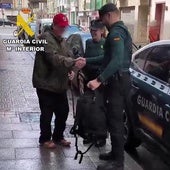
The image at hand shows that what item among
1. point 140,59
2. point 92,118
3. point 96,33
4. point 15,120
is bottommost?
point 15,120

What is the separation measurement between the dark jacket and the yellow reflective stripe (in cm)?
107

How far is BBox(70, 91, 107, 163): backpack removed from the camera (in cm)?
485

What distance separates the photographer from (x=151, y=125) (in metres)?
5.06

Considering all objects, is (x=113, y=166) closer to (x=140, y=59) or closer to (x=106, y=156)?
(x=106, y=156)

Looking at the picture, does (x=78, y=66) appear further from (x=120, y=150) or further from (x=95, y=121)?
(x=120, y=150)

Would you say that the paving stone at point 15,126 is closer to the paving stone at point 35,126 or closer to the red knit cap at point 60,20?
the paving stone at point 35,126

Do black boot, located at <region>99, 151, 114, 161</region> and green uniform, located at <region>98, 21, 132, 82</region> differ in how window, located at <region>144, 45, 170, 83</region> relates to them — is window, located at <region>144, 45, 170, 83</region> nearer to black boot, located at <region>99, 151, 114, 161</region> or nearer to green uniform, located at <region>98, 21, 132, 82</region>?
green uniform, located at <region>98, 21, 132, 82</region>

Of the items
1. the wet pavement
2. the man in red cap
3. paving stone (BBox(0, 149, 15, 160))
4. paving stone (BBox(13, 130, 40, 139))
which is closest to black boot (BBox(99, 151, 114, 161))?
the wet pavement

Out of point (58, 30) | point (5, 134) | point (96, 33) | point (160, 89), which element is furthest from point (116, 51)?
point (5, 134)

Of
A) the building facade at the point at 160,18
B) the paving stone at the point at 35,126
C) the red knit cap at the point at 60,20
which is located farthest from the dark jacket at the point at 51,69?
the building facade at the point at 160,18

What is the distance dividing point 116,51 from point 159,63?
98cm

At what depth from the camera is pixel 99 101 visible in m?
4.95

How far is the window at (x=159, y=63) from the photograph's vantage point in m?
5.08

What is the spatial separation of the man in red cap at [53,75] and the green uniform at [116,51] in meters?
0.67
